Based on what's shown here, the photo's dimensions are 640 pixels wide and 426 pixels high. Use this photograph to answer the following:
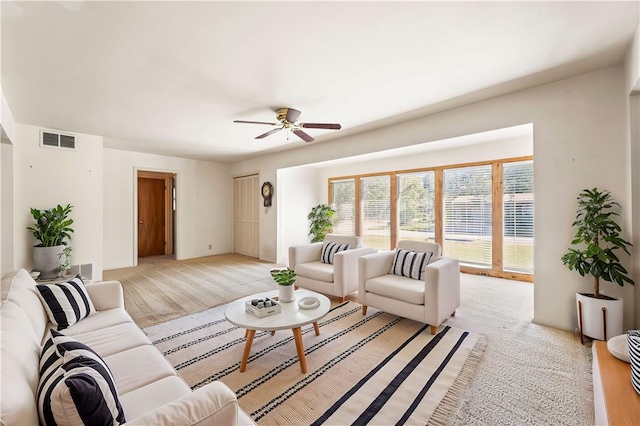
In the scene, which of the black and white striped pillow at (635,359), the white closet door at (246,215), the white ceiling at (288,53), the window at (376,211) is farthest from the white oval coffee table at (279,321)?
the white closet door at (246,215)

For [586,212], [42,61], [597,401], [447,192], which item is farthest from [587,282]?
[42,61]

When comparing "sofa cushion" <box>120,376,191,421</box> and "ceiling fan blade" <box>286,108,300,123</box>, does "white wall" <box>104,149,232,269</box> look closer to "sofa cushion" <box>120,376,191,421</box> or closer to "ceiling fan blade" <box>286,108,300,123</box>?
"ceiling fan blade" <box>286,108,300,123</box>

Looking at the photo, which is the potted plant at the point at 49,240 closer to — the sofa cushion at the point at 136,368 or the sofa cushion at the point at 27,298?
the sofa cushion at the point at 27,298

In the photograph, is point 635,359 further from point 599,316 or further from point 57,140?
point 57,140

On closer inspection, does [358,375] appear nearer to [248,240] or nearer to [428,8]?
[428,8]

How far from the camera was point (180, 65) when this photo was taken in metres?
2.41

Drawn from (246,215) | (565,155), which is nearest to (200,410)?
(565,155)

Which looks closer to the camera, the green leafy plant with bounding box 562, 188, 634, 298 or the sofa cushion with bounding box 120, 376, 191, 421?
the sofa cushion with bounding box 120, 376, 191, 421

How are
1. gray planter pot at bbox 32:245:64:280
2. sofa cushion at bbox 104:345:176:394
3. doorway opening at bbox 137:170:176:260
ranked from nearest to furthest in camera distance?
sofa cushion at bbox 104:345:176:394
gray planter pot at bbox 32:245:64:280
doorway opening at bbox 137:170:176:260

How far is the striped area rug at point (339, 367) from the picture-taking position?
1718mm

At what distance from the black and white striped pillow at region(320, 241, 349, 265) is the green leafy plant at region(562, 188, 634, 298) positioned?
241 cm

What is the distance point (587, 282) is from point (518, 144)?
2.55m

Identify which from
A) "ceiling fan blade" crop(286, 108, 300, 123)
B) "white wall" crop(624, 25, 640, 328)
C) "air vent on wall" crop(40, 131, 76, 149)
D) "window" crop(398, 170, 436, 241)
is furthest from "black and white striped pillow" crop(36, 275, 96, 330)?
"window" crop(398, 170, 436, 241)

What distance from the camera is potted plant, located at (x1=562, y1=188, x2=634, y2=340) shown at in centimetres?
231
